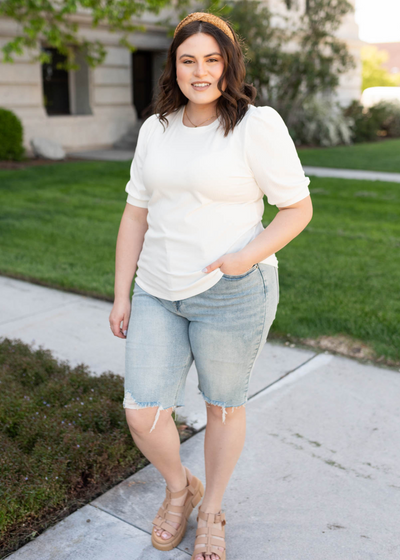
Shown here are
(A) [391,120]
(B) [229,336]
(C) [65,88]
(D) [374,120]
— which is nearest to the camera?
(B) [229,336]

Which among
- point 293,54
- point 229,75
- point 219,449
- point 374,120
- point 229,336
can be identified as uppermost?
point 293,54

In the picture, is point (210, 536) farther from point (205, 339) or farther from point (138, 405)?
point (205, 339)

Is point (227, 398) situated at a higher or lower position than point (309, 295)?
higher

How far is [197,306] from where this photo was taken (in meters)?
2.04

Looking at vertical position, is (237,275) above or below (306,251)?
above

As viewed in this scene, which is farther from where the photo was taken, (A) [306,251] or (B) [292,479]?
(A) [306,251]

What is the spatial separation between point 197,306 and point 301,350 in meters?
2.22

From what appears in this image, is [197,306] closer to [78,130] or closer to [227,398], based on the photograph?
[227,398]

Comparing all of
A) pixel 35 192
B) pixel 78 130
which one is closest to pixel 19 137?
pixel 78 130

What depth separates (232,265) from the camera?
76.5 inches

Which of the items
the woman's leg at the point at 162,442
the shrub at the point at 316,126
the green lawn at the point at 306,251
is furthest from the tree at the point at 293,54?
the woman's leg at the point at 162,442

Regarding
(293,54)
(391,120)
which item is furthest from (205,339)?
(391,120)

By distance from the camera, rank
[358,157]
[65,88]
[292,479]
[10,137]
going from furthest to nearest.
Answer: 1. [65,88]
2. [358,157]
3. [10,137]
4. [292,479]

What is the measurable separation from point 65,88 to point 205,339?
18.0 meters
